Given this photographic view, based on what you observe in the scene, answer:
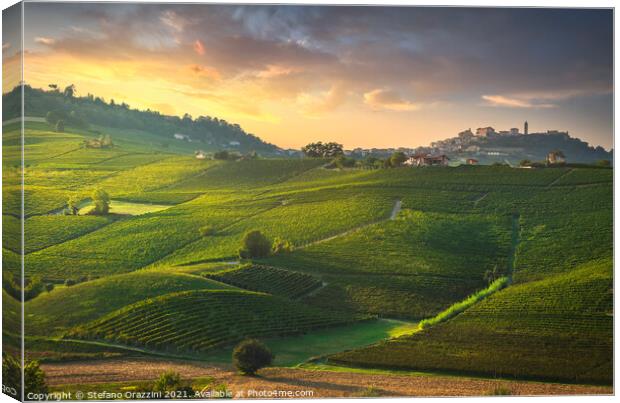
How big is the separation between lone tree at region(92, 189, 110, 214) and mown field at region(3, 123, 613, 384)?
219 millimetres

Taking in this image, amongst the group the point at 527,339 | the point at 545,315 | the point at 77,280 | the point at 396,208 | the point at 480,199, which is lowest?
the point at 527,339

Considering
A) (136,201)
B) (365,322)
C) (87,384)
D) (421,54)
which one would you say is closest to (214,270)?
(136,201)

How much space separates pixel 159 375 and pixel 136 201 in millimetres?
8498

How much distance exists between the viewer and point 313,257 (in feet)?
91.1

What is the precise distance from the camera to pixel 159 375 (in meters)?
20.6

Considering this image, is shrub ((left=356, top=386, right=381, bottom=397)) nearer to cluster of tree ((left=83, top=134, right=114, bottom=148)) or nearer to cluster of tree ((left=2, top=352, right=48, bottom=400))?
cluster of tree ((left=2, top=352, right=48, bottom=400))

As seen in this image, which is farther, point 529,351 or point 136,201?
point 136,201

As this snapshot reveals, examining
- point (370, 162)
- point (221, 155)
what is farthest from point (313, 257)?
point (221, 155)

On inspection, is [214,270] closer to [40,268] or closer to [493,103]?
[40,268]

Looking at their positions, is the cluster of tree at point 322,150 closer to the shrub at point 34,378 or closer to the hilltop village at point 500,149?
the hilltop village at point 500,149

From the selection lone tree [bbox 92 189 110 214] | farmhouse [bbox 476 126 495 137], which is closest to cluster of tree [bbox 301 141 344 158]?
farmhouse [bbox 476 126 495 137]

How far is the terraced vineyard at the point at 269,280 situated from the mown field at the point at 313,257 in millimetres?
68

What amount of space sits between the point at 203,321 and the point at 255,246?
4680 mm

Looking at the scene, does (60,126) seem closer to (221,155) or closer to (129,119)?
(129,119)
